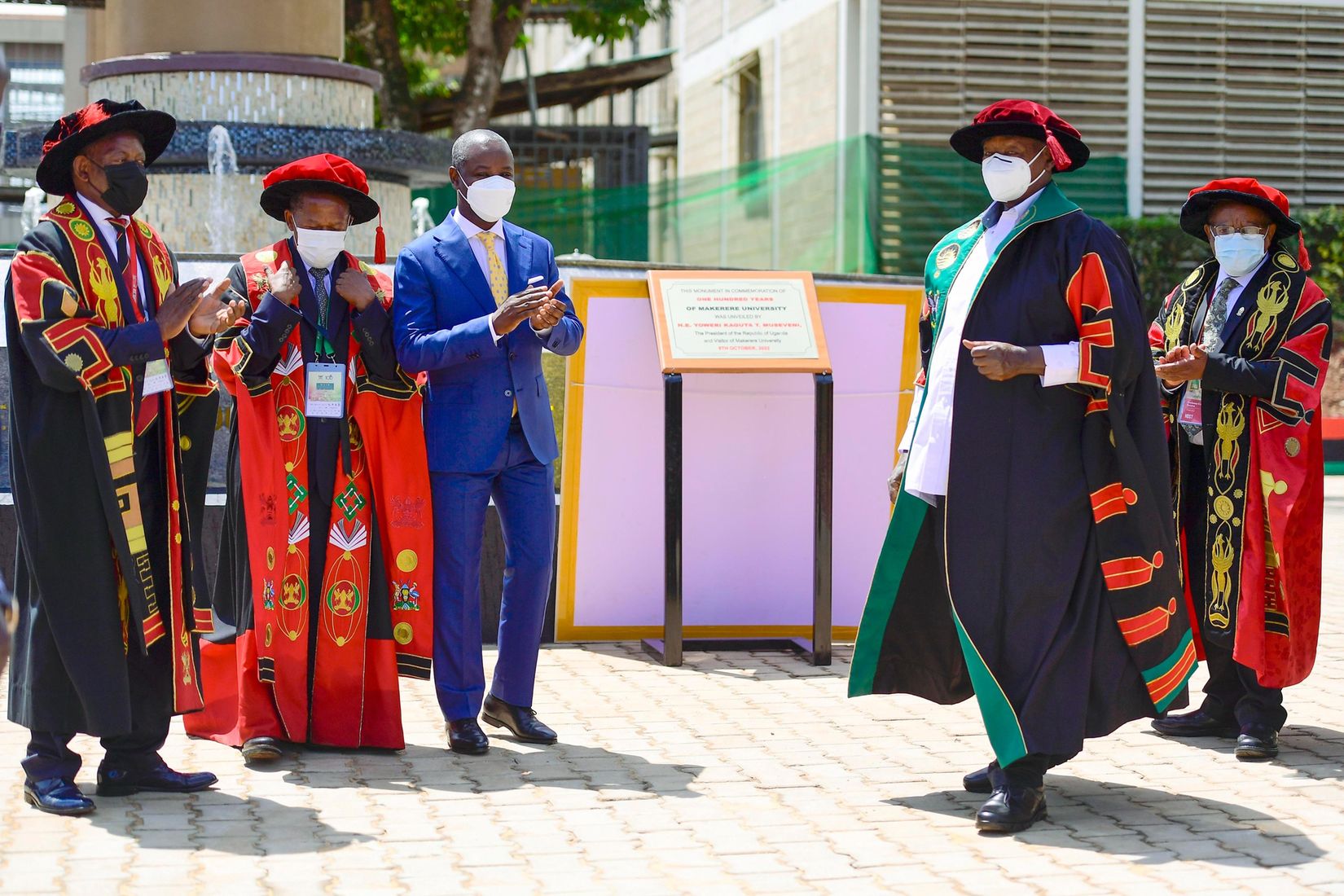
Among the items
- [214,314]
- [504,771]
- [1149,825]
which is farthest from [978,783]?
[214,314]

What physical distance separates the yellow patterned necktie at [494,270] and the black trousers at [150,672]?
1.29m

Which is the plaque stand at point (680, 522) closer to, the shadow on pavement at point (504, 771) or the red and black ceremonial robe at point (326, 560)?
the shadow on pavement at point (504, 771)

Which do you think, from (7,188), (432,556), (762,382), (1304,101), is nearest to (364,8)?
(7,188)

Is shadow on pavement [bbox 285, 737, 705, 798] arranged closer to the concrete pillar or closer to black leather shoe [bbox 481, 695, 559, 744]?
black leather shoe [bbox 481, 695, 559, 744]

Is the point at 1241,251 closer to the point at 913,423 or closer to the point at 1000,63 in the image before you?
the point at 913,423

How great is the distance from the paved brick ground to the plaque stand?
2.92 ft


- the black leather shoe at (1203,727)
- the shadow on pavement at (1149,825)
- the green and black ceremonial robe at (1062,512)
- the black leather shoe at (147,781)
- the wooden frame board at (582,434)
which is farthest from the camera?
the wooden frame board at (582,434)

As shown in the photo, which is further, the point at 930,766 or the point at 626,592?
the point at 626,592

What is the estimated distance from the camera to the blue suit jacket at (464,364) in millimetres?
5934

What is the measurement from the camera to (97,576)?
16.6 ft

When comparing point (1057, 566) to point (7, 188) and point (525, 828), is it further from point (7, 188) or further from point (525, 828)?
point (7, 188)

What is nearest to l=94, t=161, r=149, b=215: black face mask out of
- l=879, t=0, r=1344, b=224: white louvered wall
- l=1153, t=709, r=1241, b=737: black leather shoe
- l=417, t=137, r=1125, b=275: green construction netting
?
l=1153, t=709, r=1241, b=737: black leather shoe

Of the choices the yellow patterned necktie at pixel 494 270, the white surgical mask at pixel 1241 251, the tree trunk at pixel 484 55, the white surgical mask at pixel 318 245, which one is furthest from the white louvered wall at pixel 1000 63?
the white surgical mask at pixel 318 245

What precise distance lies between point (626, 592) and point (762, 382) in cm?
114
